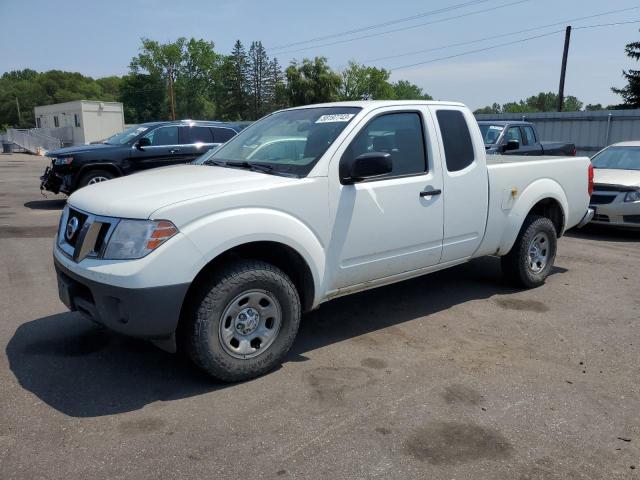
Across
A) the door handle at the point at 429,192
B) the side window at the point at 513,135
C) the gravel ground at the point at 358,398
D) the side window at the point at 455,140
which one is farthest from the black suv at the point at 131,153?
the door handle at the point at 429,192

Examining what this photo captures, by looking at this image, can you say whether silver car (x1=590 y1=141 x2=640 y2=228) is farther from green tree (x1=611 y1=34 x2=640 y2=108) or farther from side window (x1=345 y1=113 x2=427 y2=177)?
green tree (x1=611 y1=34 x2=640 y2=108)

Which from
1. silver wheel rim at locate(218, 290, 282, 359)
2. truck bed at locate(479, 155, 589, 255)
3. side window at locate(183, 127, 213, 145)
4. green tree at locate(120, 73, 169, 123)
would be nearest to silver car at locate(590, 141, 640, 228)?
truck bed at locate(479, 155, 589, 255)

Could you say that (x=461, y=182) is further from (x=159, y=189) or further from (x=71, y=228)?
(x=71, y=228)

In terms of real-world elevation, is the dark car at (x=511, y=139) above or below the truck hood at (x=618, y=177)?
above

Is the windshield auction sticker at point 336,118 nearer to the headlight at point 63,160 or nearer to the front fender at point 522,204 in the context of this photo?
the front fender at point 522,204

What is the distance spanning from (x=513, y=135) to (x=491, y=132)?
0.62 metres

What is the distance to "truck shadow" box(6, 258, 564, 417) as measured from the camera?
11.5ft

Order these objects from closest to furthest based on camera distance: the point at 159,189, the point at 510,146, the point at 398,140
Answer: the point at 159,189 → the point at 398,140 → the point at 510,146

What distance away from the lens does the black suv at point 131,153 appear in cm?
1112

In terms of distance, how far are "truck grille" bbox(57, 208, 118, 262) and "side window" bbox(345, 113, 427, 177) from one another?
1.94 m

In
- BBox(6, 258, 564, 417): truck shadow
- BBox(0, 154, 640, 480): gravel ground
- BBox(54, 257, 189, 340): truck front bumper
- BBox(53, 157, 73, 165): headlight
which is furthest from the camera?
BBox(53, 157, 73, 165): headlight

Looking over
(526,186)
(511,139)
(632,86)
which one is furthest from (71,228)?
(632,86)

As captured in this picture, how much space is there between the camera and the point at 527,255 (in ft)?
18.8

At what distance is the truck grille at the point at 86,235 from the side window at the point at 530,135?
11.8 metres
